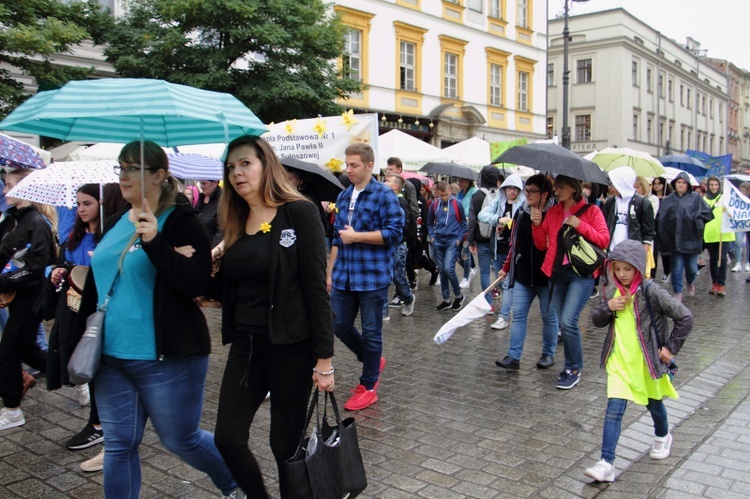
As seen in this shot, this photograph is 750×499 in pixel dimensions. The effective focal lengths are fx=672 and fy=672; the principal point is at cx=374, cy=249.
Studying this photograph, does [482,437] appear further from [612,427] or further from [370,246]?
[370,246]

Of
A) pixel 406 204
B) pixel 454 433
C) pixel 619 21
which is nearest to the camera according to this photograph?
pixel 454 433

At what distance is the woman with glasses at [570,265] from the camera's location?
227 inches

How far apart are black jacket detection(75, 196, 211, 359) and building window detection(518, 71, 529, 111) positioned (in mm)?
32952

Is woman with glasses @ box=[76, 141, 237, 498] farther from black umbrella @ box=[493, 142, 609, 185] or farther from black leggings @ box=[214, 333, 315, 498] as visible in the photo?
black umbrella @ box=[493, 142, 609, 185]

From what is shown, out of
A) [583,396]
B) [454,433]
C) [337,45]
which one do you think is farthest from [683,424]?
[337,45]

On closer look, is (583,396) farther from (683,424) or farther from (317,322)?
(317,322)

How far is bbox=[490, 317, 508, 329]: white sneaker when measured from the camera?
8422 mm

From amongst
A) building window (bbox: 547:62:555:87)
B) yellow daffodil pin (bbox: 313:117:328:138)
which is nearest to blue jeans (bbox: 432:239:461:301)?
yellow daffodil pin (bbox: 313:117:328:138)

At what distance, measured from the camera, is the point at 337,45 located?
58.9ft

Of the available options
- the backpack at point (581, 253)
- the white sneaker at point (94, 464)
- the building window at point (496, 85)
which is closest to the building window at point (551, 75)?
the building window at point (496, 85)

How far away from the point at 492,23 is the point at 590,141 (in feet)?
66.3

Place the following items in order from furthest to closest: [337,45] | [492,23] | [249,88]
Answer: [492,23] → [337,45] → [249,88]

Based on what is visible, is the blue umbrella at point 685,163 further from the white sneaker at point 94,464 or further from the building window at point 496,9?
the white sneaker at point 94,464

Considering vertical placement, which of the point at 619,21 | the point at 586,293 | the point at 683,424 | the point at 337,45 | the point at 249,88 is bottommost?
the point at 683,424
